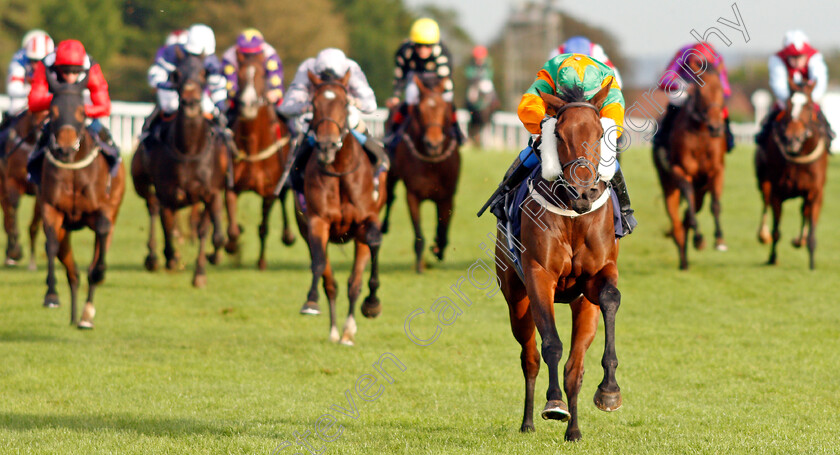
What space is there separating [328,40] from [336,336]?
3712cm

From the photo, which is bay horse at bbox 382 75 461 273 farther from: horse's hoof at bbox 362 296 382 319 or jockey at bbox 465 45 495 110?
jockey at bbox 465 45 495 110

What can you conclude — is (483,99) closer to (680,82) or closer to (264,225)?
(264,225)

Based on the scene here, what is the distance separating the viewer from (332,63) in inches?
332

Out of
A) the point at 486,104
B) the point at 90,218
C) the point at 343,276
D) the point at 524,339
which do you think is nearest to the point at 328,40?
the point at 486,104

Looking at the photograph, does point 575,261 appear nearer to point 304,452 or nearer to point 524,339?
point 524,339

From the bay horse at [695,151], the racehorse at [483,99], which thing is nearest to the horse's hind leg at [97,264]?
the bay horse at [695,151]

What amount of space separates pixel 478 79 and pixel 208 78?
16.3 meters

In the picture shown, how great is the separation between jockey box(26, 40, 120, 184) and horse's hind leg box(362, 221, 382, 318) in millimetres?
2454

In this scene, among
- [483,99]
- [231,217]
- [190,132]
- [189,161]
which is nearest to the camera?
[190,132]

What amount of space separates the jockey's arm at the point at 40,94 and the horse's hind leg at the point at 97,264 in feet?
3.52

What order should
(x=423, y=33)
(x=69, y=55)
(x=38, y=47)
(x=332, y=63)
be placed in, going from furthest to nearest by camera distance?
1. (x=38, y=47)
2. (x=423, y=33)
3. (x=69, y=55)
4. (x=332, y=63)

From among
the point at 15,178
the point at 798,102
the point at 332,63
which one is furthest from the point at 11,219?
the point at 798,102

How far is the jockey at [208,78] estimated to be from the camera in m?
10.9

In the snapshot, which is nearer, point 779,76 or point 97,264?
point 97,264
